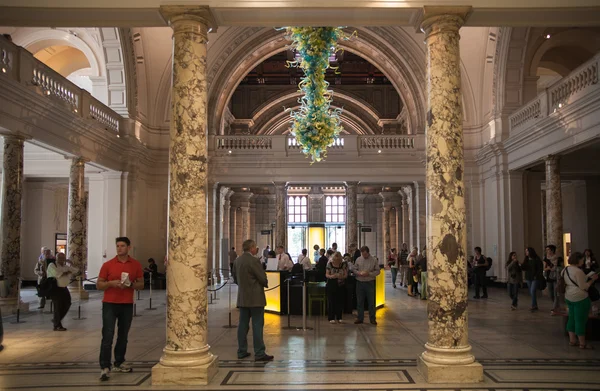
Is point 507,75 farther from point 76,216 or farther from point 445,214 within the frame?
point 76,216

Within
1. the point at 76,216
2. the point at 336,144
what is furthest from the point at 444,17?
the point at 336,144

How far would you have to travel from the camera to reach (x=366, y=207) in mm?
A: 33844

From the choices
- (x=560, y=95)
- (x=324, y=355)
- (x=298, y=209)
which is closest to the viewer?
(x=324, y=355)

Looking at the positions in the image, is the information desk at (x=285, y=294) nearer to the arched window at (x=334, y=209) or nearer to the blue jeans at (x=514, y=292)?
the blue jeans at (x=514, y=292)

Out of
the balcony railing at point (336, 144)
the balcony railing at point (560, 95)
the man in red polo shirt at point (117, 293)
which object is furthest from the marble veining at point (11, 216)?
the balcony railing at point (560, 95)

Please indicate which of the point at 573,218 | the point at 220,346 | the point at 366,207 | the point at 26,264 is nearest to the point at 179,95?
the point at 220,346

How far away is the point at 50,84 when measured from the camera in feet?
40.2

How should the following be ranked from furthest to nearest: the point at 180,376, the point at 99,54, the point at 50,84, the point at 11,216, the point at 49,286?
the point at 99,54
the point at 50,84
the point at 11,216
the point at 49,286
the point at 180,376

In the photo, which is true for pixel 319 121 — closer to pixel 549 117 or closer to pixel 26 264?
pixel 549 117

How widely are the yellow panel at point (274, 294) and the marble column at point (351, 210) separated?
8.22 m

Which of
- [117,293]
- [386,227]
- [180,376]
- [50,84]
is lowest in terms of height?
[180,376]

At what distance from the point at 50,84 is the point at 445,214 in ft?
32.3

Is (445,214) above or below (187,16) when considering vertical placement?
below

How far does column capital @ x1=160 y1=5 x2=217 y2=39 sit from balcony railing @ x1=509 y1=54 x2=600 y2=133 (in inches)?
329
